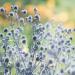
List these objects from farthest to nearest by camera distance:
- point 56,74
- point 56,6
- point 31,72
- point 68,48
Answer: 1. point 56,6
2. point 56,74
3. point 68,48
4. point 31,72

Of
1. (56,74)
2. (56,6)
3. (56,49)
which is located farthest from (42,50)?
(56,6)

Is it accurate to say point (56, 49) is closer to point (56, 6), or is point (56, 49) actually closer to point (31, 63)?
point (31, 63)

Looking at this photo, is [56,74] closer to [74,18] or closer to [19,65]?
[19,65]

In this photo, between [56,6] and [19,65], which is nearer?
[19,65]

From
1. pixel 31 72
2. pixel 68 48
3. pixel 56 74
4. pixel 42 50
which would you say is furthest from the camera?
pixel 56 74

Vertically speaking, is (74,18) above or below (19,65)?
above

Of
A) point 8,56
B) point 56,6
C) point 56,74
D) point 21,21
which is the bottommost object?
point 56,74
